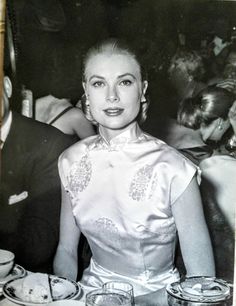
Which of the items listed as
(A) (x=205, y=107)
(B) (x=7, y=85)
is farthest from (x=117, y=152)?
(B) (x=7, y=85)

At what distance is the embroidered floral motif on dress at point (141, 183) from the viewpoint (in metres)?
1.32

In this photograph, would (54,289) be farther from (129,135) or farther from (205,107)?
(205,107)

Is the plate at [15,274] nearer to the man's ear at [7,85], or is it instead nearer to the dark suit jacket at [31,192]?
the dark suit jacket at [31,192]

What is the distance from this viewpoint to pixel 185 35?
1325mm

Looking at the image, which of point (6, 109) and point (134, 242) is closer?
point (134, 242)

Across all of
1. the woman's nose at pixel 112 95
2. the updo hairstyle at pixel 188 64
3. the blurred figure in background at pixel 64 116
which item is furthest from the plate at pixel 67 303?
the updo hairstyle at pixel 188 64

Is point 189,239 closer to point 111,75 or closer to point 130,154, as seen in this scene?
point 130,154

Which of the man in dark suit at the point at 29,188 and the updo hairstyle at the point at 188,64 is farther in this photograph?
the man in dark suit at the point at 29,188

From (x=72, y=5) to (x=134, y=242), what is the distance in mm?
741

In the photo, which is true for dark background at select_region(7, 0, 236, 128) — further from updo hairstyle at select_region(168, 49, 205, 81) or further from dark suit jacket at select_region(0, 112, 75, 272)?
dark suit jacket at select_region(0, 112, 75, 272)

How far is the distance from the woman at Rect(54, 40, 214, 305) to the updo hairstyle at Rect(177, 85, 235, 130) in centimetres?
10

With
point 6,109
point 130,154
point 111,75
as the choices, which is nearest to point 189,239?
point 130,154

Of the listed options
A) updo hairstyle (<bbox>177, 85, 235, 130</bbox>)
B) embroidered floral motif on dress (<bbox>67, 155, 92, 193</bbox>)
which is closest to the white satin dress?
embroidered floral motif on dress (<bbox>67, 155, 92, 193</bbox>)

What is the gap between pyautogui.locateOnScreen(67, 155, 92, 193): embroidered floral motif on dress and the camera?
1387 mm
